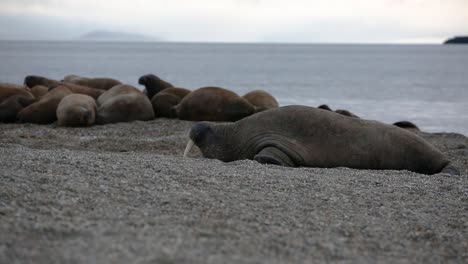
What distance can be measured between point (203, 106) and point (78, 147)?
403cm

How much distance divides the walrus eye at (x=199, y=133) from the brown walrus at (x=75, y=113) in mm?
4702

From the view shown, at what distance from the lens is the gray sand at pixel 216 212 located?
396 centimetres

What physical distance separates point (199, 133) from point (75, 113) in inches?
189

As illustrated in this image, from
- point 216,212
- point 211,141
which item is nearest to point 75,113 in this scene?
point 211,141

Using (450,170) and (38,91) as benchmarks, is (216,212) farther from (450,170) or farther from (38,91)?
(38,91)

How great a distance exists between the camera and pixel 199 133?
29.0ft

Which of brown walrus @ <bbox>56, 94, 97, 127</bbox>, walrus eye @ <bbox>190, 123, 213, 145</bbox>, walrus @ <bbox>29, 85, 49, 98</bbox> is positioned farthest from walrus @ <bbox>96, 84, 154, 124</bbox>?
walrus eye @ <bbox>190, 123, 213, 145</bbox>

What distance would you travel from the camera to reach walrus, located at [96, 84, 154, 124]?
534 inches

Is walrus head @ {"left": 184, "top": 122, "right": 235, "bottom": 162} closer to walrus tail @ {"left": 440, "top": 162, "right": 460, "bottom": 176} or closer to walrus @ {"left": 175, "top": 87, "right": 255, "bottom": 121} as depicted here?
walrus tail @ {"left": 440, "top": 162, "right": 460, "bottom": 176}

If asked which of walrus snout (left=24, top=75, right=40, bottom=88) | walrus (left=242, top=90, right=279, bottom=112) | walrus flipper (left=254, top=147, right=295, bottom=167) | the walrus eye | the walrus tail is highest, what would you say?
the walrus eye

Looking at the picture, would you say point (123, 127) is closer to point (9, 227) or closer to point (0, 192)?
point (0, 192)

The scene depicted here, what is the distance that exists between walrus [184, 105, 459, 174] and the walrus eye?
522 mm

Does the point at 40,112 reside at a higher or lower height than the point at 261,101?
lower

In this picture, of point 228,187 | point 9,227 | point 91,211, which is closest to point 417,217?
point 228,187
